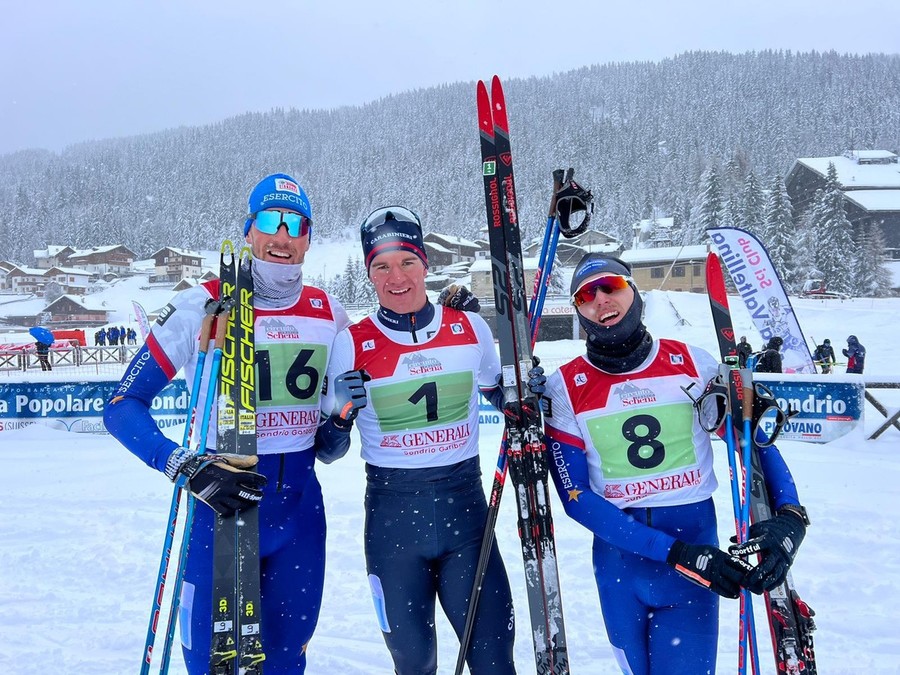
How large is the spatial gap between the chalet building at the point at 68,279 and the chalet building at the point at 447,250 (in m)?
46.1

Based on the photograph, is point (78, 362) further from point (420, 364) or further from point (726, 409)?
point (726, 409)

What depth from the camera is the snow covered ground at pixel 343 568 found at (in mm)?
4094

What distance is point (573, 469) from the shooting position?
2.72 metres

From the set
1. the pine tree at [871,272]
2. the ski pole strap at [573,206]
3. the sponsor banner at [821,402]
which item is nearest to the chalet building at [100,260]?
the pine tree at [871,272]

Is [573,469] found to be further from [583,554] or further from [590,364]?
[583,554]

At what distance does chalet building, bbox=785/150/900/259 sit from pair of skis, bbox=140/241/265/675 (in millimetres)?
57910

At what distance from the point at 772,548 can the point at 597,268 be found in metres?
1.34

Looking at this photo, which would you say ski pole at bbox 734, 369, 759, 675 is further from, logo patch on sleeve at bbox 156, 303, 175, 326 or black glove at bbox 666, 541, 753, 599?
logo patch on sleeve at bbox 156, 303, 175, 326

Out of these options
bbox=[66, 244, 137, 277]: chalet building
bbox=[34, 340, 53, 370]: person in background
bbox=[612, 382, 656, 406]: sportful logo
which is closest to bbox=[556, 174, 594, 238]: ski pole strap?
bbox=[612, 382, 656, 406]: sportful logo

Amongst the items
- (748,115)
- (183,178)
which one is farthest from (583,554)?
(183,178)

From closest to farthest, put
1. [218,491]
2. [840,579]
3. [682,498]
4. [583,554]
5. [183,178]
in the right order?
[218,491], [682,498], [840,579], [583,554], [183,178]

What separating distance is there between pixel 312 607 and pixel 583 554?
3.49 meters

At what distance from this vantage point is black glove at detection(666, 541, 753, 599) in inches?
88.4

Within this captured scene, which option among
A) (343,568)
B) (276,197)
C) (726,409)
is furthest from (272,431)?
(343,568)
